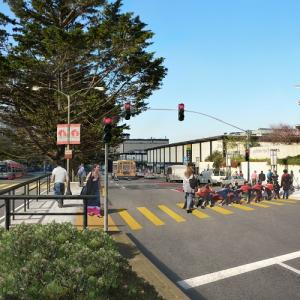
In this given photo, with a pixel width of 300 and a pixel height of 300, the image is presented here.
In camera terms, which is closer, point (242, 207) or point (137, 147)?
point (242, 207)

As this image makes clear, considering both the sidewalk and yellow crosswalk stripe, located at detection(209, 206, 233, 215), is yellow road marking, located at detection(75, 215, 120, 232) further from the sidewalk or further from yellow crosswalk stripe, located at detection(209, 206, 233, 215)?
yellow crosswalk stripe, located at detection(209, 206, 233, 215)

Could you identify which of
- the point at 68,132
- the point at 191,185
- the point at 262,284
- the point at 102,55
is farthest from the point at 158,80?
the point at 262,284

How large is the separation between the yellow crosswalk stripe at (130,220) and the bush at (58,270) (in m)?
8.70

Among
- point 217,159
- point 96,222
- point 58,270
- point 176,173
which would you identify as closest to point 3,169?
point 176,173

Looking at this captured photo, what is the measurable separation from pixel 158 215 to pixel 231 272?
Result: 9.55 m

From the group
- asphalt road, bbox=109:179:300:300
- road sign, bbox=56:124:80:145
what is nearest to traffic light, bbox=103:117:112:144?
asphalt road, bbox=109:179:300:300

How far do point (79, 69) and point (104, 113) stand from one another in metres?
4.66

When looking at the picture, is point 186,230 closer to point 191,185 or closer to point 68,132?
point 191,185

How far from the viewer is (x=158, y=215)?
61.0 ft

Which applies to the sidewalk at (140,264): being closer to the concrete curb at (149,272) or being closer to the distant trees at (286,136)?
the concrete curb at (149,272)

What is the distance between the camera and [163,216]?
1823 cm

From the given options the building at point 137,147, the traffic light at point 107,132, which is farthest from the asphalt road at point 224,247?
the building at point 137,147

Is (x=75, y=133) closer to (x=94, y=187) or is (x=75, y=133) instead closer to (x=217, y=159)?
(x=94, y=187)

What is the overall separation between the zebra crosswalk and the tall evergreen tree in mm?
21089
